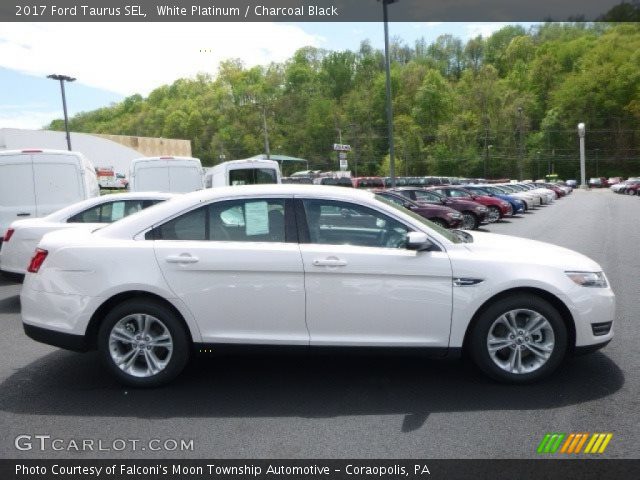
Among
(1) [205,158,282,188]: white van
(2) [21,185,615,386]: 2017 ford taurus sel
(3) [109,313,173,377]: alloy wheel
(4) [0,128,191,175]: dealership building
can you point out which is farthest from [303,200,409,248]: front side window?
(4) [0,128,191,175]: dealership building

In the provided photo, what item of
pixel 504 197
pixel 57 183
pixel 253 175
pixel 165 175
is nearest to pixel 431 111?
pixel 504 197

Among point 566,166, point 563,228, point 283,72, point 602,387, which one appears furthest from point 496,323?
point 283,72

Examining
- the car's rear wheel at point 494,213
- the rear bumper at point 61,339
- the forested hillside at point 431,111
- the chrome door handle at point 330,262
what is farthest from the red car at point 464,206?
the forested hillside at point 431,111

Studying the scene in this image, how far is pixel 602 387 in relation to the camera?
4852 millimetres

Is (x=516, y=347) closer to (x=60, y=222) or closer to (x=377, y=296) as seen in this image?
(x=377, y=296)

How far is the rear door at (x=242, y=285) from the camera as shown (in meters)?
4.83

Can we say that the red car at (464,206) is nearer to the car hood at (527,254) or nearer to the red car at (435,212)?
the red car at (435,212)

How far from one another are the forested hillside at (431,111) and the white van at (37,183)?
96284 millimetres

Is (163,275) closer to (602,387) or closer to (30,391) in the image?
(30,391)

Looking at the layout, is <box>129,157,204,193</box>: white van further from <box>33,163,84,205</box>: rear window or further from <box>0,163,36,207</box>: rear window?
<box>0,163,36,207</box>: rear window

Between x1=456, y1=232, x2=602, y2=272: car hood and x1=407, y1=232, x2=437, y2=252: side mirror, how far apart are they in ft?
1.28

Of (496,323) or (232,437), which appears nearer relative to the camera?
(232,437)

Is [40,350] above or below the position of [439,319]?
below
